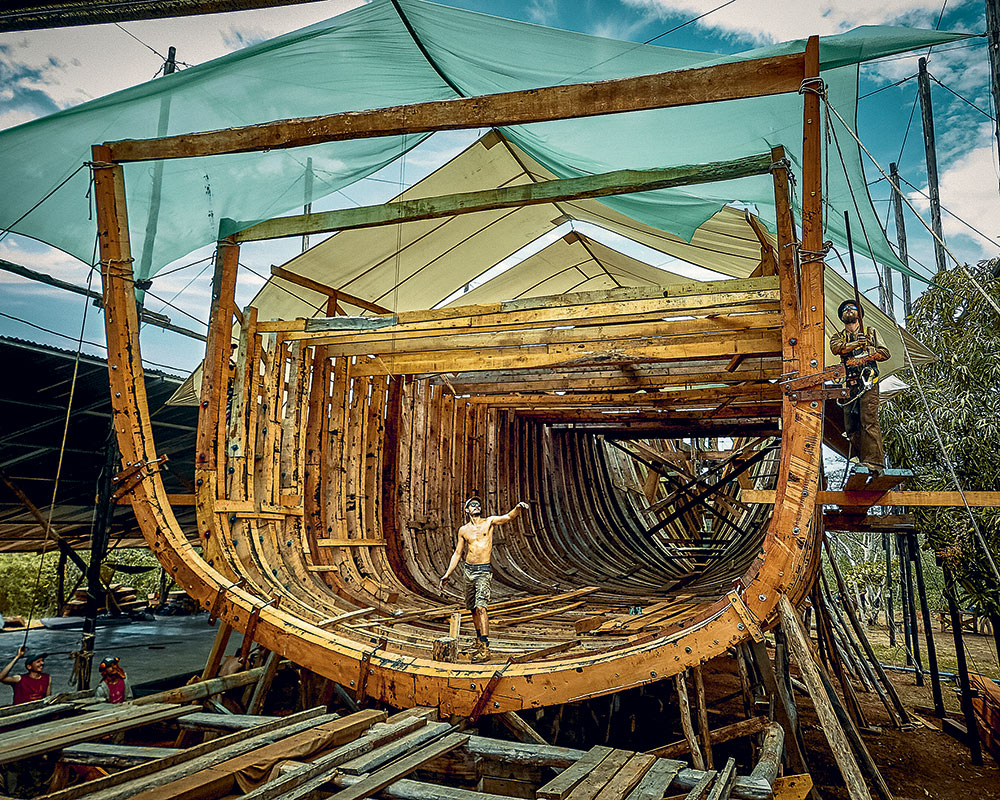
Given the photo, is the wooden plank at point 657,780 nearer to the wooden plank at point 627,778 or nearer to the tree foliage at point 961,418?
the wooden plank at point 627,778

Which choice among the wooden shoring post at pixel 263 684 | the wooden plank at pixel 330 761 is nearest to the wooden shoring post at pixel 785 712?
the wooden plank at pixel 330 761

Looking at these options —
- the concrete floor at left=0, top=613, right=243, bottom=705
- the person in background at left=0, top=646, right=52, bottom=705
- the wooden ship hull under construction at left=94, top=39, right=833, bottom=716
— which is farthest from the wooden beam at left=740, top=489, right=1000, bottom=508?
the concrete floor at left=0, top=613, right=243, bottom=705

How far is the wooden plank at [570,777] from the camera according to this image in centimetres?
257

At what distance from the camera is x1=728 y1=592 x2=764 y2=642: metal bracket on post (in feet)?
12.6

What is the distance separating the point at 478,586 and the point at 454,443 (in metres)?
4.10

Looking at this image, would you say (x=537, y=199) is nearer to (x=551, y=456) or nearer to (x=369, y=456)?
(x=369, y=456)

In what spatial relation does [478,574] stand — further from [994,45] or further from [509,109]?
[994,45]

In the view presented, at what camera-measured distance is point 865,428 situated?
15.1 ft

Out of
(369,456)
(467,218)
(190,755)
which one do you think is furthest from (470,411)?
(190,755)

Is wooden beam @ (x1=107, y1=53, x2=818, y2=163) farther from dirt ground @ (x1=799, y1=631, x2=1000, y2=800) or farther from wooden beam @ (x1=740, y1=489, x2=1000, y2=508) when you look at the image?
dirt ground @ (x1=799, y1=631, x2=1000, y2=800)

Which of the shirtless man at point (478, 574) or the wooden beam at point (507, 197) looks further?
the shirtless man at point (478, 574)

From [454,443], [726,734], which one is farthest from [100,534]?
[726,734]

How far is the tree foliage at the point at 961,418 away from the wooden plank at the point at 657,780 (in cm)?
420

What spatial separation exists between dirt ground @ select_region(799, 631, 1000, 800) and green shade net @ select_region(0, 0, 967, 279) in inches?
182
